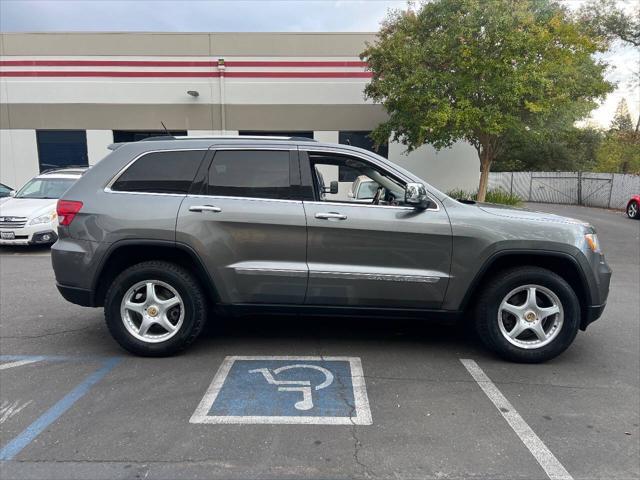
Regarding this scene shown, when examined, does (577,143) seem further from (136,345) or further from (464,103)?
(136,345)

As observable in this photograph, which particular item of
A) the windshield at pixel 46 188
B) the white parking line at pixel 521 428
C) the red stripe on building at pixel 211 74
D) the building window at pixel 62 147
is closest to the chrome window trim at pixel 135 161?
the white parking line at pixel 521 428

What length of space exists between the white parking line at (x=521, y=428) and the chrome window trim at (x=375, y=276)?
0.89 m

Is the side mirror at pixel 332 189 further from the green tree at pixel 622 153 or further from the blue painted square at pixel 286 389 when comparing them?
the green tree at pixel 622 153

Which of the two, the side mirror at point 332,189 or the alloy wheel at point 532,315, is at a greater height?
the side mirror at point 332,189

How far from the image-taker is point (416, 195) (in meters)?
3.77

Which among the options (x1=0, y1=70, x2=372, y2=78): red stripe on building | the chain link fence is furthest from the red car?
(x1=0, y1=70, x2=372, y2=78): red stripe on building

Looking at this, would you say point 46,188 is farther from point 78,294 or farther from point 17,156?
point 17,156

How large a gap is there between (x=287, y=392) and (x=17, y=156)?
63.5 ft

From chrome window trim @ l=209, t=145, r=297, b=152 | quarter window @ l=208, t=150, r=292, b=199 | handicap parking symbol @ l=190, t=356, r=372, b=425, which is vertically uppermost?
chrome window trim @ l=209, t=145, r=297, b=152

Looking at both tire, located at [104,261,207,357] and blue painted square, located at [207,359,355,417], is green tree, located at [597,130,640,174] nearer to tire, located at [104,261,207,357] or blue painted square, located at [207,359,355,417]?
blue painted square, located at [207,359,355,417]

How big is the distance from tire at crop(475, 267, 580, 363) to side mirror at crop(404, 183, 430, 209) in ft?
3.17

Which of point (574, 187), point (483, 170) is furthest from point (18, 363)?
point (574, 187)

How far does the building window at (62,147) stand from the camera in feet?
58.6

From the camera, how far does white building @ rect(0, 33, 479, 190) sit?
1734 cm
